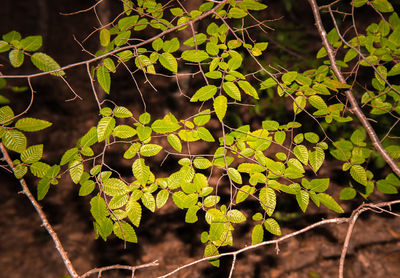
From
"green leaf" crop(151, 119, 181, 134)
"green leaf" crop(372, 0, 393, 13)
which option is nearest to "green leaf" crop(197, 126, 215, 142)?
"green leaf" crop(151, 119, 181, 134)

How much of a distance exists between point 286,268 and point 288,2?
280cm

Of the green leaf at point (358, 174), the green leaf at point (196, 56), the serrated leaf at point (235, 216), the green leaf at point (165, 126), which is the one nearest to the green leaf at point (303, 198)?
the serrated leaf at point (235, 216)

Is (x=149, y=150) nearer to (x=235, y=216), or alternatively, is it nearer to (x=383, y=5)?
(x=235, y=216)

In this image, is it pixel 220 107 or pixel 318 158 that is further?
pixel 318 158

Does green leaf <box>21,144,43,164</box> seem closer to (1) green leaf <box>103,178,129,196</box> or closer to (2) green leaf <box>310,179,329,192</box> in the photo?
(1) green leaf <box>103,178,129,196</box>

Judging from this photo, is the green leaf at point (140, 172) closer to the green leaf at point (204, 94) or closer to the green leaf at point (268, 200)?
the green leaf at point (204, 94)

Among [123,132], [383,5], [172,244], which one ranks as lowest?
[172,244]

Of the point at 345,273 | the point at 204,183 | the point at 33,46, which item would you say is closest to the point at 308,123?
the point at 345,273

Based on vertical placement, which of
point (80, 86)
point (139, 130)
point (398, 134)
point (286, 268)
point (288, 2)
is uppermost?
point (288, 2)

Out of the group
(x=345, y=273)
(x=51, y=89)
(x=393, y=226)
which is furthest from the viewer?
(x=51, y=89)

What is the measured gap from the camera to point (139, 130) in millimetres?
1010

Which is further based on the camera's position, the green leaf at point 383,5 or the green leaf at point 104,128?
the green leaf at point 383,5

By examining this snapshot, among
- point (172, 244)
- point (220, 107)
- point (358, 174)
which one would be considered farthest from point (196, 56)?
point (172, 244)

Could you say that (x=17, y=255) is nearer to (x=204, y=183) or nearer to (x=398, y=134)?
(x=204, y=183)
